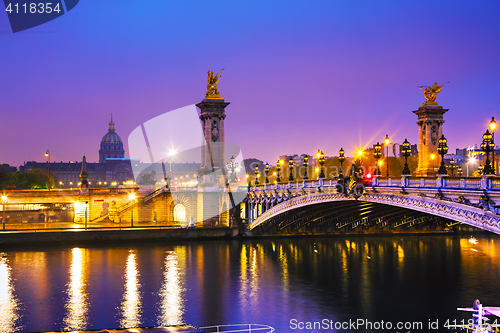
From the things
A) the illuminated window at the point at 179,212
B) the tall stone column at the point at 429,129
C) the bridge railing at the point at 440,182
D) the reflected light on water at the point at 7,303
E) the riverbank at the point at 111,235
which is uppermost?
the tall stone column at the point at 429,129

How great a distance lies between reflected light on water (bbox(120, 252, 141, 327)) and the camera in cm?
2837

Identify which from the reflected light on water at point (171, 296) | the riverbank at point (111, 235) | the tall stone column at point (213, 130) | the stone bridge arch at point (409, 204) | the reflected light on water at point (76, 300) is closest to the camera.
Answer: the stone bridge arch at point (409, 204)

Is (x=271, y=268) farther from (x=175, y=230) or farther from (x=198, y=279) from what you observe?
(x=175, y=230)

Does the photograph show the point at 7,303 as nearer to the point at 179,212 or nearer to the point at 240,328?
the point at 240,328

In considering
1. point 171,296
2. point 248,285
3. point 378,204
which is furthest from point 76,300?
point 378,204

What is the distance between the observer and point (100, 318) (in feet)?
94.3

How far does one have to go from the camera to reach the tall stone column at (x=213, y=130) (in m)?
73.1

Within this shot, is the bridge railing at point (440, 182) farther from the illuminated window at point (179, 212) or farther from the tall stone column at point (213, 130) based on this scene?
the illuminated window at point (179, 212)

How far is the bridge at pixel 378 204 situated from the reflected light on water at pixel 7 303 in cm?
2043

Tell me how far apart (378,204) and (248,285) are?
35.6 feet

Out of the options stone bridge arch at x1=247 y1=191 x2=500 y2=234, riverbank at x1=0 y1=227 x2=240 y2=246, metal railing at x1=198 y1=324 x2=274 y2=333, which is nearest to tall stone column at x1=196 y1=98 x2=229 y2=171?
riverbank at x1=0 y1=227 x2=240 y2=246

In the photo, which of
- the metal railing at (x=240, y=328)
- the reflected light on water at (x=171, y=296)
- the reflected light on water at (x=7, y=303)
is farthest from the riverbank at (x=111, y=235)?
the metal railing at (x=240, y=328)

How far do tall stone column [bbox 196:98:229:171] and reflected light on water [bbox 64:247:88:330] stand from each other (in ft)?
101

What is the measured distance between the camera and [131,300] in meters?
32.6
